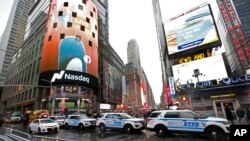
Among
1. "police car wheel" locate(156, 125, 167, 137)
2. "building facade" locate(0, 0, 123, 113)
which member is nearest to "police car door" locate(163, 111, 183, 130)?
"police car wheel" locate(156, 125, 167, 137)

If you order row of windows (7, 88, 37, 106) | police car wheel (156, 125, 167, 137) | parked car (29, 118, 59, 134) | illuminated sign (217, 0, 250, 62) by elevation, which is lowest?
police car wheel (156, 125, 167, 137)

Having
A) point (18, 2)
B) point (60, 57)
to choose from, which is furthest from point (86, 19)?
point (18, 2)

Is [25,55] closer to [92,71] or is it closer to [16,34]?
[92,71]

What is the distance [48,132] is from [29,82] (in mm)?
52585

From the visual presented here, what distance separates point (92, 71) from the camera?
49.4m

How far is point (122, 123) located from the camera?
14.8 metres

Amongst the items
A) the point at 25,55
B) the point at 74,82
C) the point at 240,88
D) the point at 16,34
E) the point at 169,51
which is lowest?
the point at 240,88

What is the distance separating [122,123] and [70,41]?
1472 inches

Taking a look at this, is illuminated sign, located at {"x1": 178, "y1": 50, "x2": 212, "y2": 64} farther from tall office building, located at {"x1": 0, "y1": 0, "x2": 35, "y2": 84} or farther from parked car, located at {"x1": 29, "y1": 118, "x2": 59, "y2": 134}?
tall office building, located at {"x1": 0, "y1": 0, "x2": 35, "y2": 84}

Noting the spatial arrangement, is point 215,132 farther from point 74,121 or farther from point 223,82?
point 74,121

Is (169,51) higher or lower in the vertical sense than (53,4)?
lower

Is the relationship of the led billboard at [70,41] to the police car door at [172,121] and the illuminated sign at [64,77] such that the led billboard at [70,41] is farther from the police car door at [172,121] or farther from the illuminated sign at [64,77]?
the police car door at [172,121]

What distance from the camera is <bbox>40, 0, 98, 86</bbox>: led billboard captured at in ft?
146

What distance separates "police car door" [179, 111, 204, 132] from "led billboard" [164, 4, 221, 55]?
2085 cm
